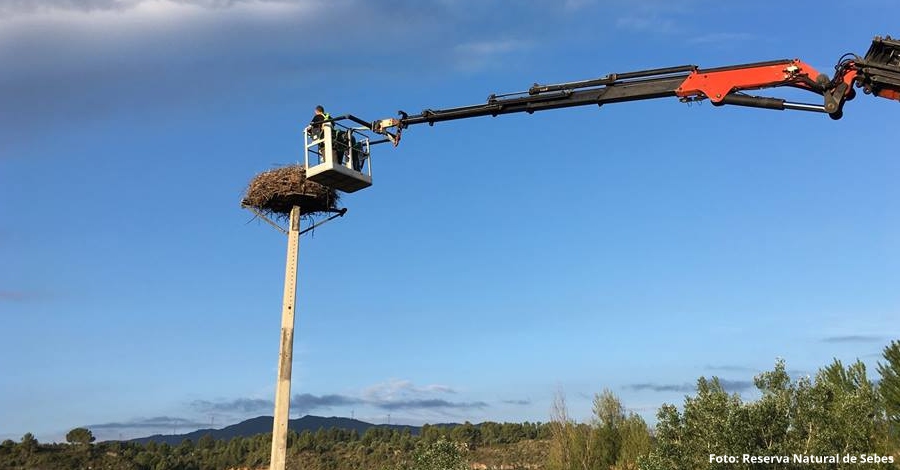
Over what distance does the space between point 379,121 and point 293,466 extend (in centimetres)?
8959

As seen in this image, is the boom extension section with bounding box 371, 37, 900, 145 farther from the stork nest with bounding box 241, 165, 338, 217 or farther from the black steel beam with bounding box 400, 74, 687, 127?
the stork nest with bounding box 241, 165, 338, 217

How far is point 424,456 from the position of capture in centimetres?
3125

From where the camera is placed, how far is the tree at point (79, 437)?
104m

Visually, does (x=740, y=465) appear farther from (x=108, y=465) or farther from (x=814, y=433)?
(x=108, y=465)

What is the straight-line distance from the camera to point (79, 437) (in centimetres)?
10456

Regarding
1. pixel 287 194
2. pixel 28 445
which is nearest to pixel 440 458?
pixel 287 194

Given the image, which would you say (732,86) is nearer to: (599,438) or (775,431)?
(775,431)

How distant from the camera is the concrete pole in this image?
2862cm

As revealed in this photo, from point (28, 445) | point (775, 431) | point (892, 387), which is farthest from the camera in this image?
point (28, 445)

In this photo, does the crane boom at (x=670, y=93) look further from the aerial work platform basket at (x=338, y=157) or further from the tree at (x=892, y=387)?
the tree at (x=892, y=387)

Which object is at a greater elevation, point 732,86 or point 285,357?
point 732,86

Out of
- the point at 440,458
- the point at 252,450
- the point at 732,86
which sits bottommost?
the point at 440,458

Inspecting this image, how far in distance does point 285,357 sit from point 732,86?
1712 centimetres

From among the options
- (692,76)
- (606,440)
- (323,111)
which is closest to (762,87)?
(692,76)
